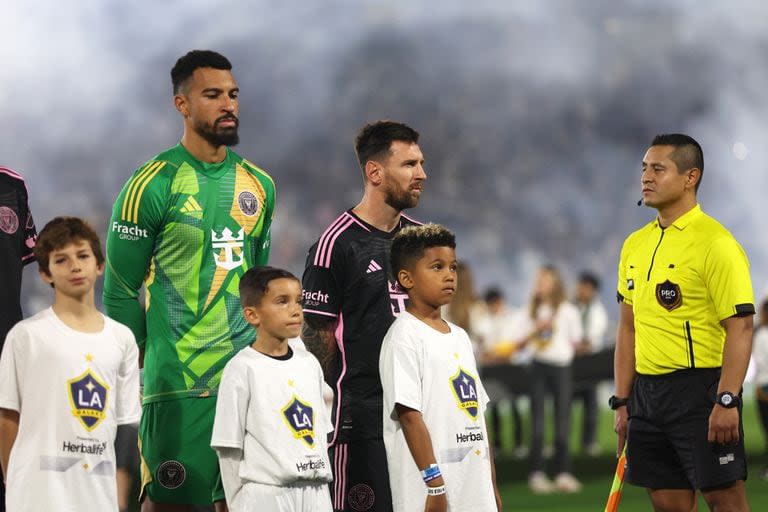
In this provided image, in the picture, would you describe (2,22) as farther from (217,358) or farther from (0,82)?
(217,358)

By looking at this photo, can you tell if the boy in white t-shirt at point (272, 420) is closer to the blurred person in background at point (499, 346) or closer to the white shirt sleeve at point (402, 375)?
the white shirt sleeve at point (402, 375)

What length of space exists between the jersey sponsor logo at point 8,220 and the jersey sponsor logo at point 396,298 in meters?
1.27

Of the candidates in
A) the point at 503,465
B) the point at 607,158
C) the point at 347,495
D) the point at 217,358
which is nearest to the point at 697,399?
the point at 347,495

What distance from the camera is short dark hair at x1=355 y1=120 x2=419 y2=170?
4.39 metres

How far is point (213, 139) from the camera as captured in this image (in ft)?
13.7

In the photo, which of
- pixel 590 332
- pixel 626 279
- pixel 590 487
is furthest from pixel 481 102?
pixel 626 279

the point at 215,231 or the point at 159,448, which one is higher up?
the point at 215,231

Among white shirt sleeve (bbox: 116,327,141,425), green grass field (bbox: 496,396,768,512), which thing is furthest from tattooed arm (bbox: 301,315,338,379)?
green grass field (bbox: 496,396,768,512)

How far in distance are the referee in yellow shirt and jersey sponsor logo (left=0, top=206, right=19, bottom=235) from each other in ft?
7.89

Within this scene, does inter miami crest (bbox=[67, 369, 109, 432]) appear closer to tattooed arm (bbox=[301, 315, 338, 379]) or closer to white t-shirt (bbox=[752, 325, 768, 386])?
tattooed arm (bbox=[301, 315, 338, 379])

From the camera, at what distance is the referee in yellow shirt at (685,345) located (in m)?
4.52

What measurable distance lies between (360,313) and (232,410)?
27.2 inches

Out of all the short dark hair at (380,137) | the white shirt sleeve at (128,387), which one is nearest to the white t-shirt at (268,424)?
the white shirt sleeve at (128,387)

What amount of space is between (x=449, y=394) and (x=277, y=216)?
17592mm
